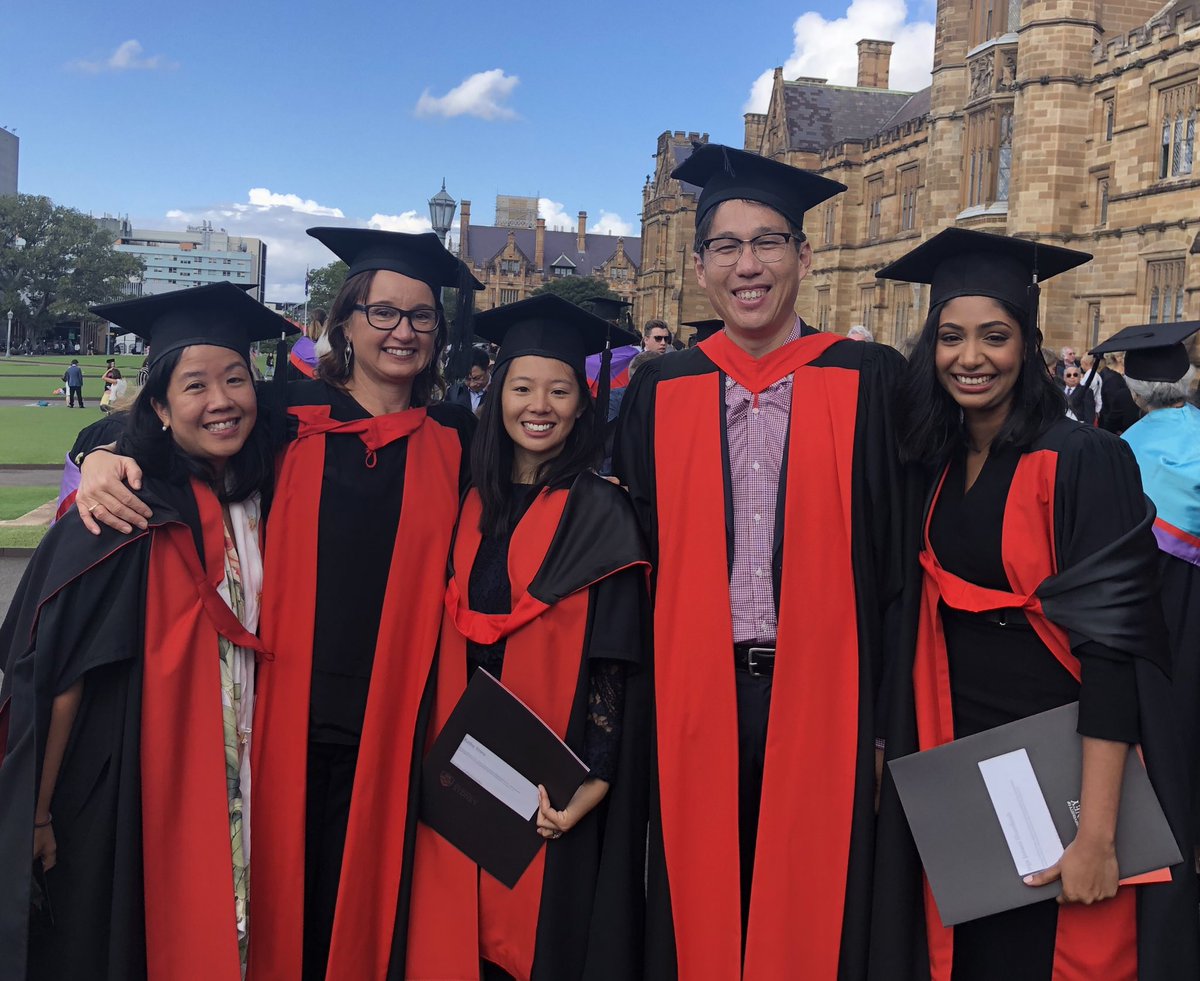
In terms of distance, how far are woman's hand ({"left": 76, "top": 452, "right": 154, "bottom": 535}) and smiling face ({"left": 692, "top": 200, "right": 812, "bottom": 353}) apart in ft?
5.17

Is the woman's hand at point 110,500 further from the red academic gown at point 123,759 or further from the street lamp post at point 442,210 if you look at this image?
the street lamp post at point 442,210

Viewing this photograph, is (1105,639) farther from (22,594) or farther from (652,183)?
(652,183)

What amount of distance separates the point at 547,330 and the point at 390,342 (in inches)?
17.9

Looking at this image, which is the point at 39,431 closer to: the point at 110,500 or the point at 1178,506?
the point at 110,500

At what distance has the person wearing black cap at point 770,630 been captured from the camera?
267 centimetres

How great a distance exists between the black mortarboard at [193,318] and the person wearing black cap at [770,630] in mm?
1244

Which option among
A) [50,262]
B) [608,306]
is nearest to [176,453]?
[608,306]

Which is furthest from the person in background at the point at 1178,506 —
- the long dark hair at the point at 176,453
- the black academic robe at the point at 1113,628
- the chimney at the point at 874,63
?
the chimney at the point at 874,63

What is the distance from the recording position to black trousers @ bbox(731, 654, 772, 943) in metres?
2.73

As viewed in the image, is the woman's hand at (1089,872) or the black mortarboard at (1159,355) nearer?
the woman's hand at (1089,872)

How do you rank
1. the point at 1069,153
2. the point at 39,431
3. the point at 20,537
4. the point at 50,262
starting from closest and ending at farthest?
1. the point at 20,537
2. the point at 39,431
3. the point at 1069,153
4. the point at 50,262

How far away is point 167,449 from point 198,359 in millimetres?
253

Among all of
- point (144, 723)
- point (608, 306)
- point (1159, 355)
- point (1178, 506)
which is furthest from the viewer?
point (608, 306)

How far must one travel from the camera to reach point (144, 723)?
8.43ft
